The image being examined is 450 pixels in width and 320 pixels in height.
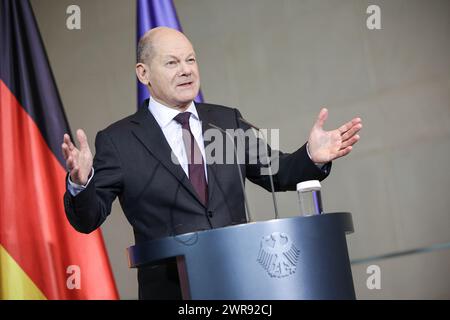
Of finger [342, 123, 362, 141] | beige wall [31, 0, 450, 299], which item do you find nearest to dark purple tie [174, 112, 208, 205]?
finger [342, 123, 362, 141]

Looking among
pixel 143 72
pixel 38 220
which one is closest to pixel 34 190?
pixel 38 220

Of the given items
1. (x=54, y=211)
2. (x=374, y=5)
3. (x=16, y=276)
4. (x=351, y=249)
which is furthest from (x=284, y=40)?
(x=16, y=276)

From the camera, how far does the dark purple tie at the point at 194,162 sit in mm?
2070

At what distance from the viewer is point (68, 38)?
4.55 metres

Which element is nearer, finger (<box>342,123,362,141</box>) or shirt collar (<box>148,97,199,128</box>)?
finger (<box>342,123,362,141</box>)

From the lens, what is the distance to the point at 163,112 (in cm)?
228

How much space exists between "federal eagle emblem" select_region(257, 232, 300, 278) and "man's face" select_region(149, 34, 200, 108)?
889mm

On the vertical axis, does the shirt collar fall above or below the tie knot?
above

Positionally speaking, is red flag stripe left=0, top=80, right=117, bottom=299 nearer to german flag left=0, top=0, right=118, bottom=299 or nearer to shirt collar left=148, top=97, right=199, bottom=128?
german flag left=0, top=0, right=118, bottom=299

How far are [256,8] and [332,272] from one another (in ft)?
9.19

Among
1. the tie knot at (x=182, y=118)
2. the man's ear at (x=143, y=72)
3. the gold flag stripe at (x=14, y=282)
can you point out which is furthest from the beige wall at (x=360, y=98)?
the tie knot at (x=182, y=118)

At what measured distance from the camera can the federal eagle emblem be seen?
150 cm

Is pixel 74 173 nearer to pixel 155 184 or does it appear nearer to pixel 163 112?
pixel 155 184
